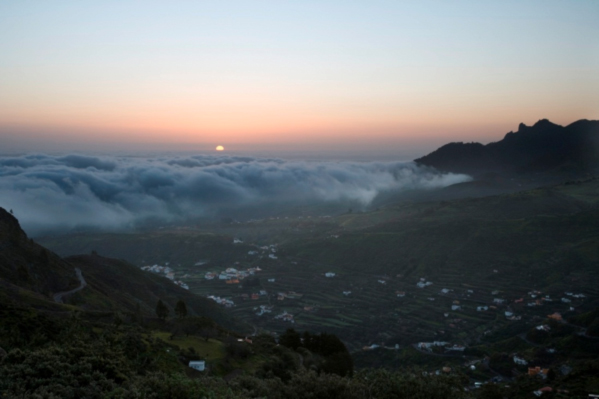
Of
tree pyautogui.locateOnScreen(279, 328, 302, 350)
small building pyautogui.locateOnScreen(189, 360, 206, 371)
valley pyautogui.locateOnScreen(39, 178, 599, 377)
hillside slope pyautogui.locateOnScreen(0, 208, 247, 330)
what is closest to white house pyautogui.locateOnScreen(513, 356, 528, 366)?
valley pyautogui.locateOnScreen(39, 178, 599, 377)

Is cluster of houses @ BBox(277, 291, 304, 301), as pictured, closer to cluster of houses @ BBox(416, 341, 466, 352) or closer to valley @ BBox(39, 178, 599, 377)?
valley @ BBox(39, 178, 599, 377)

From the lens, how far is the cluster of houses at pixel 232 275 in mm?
85494

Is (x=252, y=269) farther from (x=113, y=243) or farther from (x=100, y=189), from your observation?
(x=100, y=189)

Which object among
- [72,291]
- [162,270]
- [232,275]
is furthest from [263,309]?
[162,270]

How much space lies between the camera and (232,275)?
8794 centimetres

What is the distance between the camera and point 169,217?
18812 centimetres

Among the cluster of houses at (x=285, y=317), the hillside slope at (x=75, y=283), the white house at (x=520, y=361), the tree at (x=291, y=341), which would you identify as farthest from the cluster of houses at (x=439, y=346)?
the hillside slope at (x=75, y=283)

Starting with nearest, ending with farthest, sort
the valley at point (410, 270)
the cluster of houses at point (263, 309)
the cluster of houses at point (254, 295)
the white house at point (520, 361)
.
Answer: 1. the white house at point (520, 361)
2. the valley at point (410, 270)
3. the cluster of houses at point (263, 309)
4. the cluster of houses at point (254, 295)

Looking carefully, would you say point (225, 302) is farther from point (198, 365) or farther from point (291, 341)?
point (198, 365)

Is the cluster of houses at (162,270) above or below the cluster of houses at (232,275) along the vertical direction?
above

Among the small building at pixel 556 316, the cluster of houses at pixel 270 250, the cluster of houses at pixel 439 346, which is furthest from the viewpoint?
the cluster of houses at pixel 270 250

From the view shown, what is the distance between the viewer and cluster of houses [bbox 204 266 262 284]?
280 ft

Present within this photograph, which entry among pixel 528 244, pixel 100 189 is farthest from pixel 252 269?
pixel 100 189

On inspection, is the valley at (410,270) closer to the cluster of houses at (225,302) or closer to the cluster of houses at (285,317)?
the cluster of houses at (285,317)
